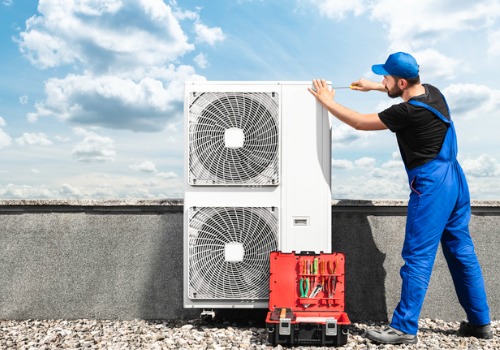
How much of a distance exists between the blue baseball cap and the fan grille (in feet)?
→ 3.80

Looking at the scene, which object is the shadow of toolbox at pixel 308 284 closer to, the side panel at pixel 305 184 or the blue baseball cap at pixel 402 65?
the side panel at pixel 305 184

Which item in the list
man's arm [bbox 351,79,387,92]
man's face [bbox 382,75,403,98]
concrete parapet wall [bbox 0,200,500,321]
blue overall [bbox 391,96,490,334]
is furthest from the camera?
concrete parapet wall [bbox 0,200,500,321]

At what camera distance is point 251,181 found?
3.40m

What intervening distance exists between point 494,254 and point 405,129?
1462 mm

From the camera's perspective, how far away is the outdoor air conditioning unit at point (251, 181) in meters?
3.41

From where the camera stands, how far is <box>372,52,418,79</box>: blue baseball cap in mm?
3400

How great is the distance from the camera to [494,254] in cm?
411

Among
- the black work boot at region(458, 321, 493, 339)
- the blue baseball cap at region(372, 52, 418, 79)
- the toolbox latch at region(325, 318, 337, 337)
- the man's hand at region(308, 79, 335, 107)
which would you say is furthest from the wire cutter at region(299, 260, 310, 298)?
the blue baseball cap at region(372, 52, 418, 79)

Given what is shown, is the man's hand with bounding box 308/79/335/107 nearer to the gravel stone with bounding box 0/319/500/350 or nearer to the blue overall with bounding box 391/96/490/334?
the blue overall with bounding box 391/96/490/334

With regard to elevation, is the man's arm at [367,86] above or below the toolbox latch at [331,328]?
above

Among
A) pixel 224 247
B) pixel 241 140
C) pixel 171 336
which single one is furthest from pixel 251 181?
pixel 171 336

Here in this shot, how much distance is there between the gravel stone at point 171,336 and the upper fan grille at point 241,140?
97 centimetres

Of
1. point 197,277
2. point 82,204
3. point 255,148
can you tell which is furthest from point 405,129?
point 82,204

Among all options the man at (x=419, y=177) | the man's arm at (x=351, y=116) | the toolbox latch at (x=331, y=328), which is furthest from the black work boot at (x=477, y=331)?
the man's arm at (x=351, y=116)
